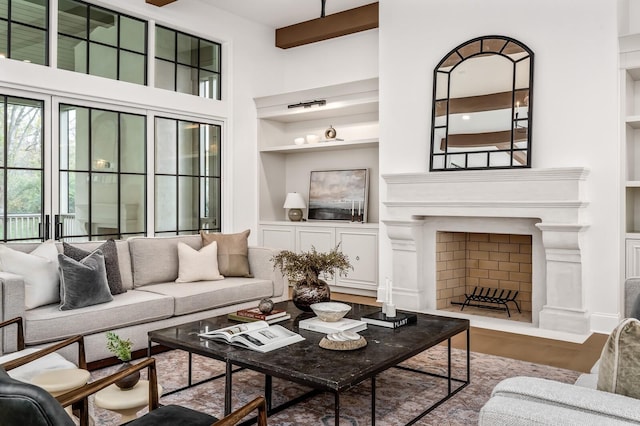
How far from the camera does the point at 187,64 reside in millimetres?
5988

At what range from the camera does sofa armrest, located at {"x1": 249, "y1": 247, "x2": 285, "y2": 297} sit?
4477 mm

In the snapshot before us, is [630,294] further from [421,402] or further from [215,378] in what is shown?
[215,378]

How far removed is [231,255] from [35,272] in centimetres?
161

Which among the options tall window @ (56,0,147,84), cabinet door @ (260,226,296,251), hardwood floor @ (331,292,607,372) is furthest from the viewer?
cabinet door @ (260,226,296,251)

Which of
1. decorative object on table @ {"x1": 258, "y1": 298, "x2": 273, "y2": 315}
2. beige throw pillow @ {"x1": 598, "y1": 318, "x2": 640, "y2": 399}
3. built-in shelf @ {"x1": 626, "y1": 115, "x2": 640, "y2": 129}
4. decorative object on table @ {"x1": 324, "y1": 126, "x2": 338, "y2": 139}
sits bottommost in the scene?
decorative object on table @ {"x1": 258, "y1": 298, "x2": 273, "y2": 315}

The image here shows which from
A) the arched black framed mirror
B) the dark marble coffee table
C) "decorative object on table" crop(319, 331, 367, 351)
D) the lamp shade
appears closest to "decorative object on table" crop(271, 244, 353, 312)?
the dark marble coffee table

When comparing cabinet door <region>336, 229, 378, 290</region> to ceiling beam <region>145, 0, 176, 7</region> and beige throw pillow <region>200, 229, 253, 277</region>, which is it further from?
ceiling beam <region>145, 0, 176, 7</region>

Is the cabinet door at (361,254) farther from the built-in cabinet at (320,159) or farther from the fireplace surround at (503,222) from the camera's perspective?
the fireplace surround at (503,222)

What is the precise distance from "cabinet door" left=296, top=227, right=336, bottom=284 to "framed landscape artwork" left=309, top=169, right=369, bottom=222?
0.35 metres

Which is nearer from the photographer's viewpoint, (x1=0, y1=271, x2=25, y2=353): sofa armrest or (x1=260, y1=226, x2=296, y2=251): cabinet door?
(x1=0, y1=271, x2=25, y2=353): sofa armrest

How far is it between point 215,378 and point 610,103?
12.1ft

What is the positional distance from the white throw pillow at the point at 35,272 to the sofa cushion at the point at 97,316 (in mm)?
69

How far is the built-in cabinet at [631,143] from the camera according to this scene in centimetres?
420

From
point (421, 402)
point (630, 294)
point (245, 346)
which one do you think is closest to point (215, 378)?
point (245, 346)
